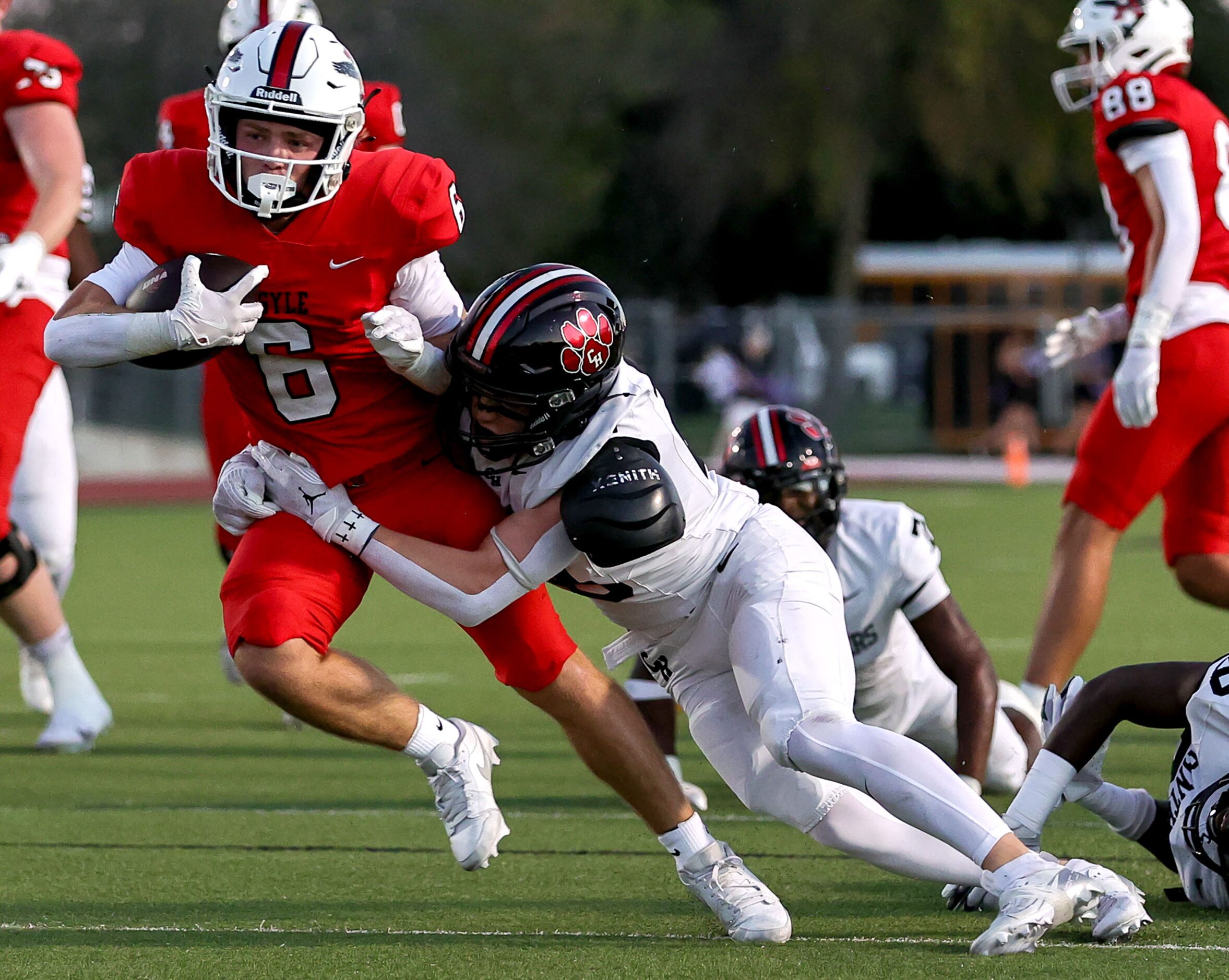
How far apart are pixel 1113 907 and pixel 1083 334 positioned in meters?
2.93

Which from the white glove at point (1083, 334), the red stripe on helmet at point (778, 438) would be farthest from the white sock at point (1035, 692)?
the red stripe on helmet at point (778, 438)

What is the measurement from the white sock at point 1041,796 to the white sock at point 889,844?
0.19 meters

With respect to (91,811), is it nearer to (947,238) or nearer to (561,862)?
(561,862)

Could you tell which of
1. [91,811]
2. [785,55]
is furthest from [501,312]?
[785,55]

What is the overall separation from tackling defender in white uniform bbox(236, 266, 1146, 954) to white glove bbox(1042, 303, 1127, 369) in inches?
94.4

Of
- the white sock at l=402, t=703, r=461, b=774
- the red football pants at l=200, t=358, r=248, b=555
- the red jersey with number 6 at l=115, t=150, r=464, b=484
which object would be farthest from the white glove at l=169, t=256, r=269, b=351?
the red football pants at l=200, t=358, r=248, b=555

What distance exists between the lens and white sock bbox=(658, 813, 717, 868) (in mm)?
3537

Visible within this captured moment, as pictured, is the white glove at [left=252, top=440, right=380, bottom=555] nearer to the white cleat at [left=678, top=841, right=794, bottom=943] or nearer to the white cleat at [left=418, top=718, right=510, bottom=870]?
the white cleat at [left=418, top=718, right=510, bottom=870]

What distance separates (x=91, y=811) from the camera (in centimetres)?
471

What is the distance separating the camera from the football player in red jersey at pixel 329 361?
137 inches

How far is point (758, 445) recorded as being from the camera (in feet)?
14.7

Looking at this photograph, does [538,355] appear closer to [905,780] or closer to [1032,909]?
[905,780]

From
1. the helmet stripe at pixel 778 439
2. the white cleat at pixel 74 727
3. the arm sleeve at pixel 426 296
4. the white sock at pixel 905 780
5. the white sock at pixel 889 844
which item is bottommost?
the white cleat at pixel 74 727

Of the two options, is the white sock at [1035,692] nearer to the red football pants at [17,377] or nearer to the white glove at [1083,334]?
the white glove at [1083,334]
